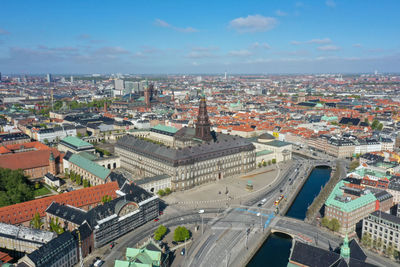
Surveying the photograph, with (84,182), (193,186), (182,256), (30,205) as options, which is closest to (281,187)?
(193,186)

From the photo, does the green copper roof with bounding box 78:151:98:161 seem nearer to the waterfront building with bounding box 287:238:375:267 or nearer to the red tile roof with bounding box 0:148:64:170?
the red tile roof with bounding box 0:148:64:170

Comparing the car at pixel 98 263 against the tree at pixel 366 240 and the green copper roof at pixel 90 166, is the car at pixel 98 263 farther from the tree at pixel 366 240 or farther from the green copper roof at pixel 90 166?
the tree at pixel 366 240

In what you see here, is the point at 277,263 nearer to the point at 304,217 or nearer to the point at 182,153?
the point at 304,217

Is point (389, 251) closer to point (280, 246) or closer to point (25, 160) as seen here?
point (280, 246)

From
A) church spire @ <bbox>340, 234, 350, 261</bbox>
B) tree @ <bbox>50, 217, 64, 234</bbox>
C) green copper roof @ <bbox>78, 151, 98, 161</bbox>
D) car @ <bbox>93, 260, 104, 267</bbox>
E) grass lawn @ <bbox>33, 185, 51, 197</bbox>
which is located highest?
church spire @ <bbox>340, 234, 350, 261</bbox>

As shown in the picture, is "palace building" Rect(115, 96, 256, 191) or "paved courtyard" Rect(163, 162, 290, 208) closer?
"paved courtyard" Rect(163, 162, 290, 208)

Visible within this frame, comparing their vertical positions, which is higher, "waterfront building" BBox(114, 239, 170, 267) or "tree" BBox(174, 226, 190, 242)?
"waterfront building" BBox(114, 239, 170, 267)

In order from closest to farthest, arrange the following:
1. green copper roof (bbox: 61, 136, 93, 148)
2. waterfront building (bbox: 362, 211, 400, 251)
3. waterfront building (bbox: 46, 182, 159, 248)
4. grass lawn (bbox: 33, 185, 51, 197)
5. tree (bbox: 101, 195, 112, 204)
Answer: waterfront building (bbox: 362, 211, 400, 251)
waterfront building (bbox: 46, 182, 159, 248)
tree (bbox: 101, 195, 112, 204)
grass lawn (bbox: 33, 185, 51, 197)
green copper roof (bbox: 61, 136, 93, 148)

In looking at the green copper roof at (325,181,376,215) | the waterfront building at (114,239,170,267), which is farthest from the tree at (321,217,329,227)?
the waterfront building at (114,239,170,267)

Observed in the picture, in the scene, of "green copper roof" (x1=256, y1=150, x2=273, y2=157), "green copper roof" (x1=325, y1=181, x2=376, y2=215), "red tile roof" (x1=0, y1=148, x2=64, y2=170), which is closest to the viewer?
"green copper roof" (x1=325, y1=181, x2=376, y2=215)
